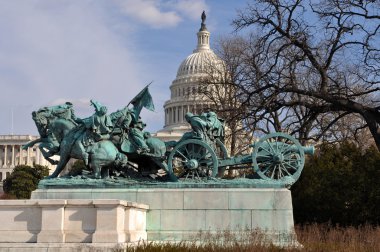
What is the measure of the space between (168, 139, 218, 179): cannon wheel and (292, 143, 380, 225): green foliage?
1098cm

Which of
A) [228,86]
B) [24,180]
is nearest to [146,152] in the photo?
[228,86]

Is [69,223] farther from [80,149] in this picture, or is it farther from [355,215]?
[355,215]

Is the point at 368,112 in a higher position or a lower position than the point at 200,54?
lower

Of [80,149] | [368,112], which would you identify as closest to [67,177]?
[80,149]

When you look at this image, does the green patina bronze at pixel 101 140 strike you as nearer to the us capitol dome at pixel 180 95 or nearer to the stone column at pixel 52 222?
the stone column at pixel 52 222

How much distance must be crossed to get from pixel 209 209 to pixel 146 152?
2193mm

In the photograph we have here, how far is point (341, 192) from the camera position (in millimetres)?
25062

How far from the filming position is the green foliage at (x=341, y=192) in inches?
969

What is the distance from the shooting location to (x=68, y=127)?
15734 millimetres

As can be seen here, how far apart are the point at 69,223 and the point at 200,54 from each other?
Answer: 94.9m

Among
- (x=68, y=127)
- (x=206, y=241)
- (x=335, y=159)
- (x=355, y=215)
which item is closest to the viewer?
(x=206, y=241)

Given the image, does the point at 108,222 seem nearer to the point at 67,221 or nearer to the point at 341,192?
the point at 67,221

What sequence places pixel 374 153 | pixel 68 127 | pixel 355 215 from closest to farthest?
pixel 68 127
pixel 355 215
pixel 374 153

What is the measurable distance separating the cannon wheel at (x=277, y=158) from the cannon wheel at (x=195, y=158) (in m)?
1.05
